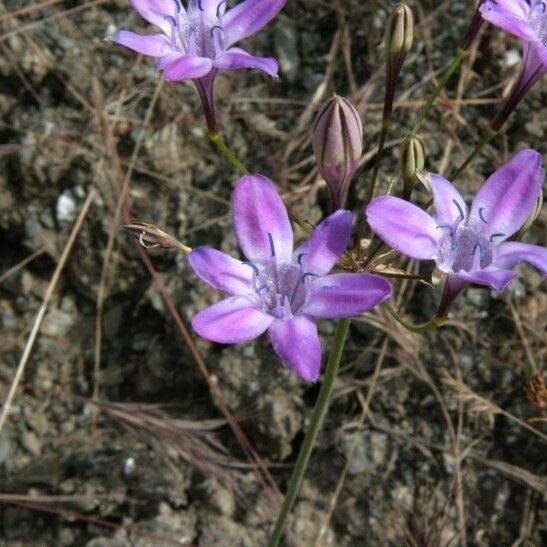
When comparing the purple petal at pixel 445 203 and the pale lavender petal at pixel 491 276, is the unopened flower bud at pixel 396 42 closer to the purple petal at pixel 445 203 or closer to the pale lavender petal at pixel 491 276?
the purple petal at pixel 445 203

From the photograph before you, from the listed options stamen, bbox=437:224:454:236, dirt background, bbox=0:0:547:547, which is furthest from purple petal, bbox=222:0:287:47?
dirt background, bbox=0:0:547:547

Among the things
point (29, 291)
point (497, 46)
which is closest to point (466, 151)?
point (497, 46)

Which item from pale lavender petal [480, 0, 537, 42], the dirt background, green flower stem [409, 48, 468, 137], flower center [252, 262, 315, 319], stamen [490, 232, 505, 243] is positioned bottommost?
the dirt background

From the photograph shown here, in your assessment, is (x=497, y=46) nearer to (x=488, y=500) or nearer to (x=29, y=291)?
(x=488, y=500)

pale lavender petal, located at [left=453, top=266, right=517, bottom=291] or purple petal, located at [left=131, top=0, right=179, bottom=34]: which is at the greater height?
purple petal, located at [left=131, top=0, right=179, bottom=34]

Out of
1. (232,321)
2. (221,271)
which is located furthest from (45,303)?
(232,321)

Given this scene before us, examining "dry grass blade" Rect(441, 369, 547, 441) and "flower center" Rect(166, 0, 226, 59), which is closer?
"flower center" Rect(166, 0, 226, 59)

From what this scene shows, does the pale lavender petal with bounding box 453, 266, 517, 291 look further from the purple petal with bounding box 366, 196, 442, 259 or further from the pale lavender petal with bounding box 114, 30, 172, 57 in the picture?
the pale lavender petal with bounding box 114, 30, 172, 57
